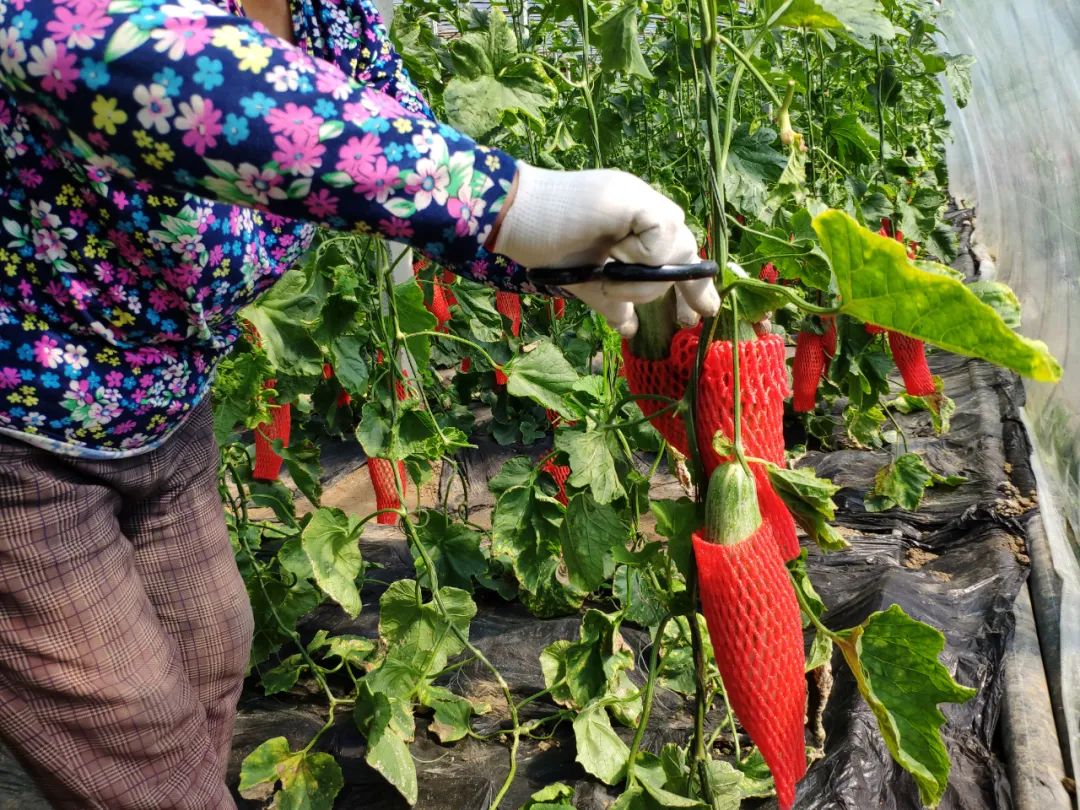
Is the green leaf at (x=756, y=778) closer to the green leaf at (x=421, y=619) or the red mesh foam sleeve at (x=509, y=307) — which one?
the green leaf at (x=421, y=619)

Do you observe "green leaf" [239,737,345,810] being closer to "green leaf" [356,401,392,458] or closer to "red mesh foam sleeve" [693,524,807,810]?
"green leaf" [356,401,392,458]

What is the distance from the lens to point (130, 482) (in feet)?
3.51

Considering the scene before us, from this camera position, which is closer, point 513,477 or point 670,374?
point 670,374

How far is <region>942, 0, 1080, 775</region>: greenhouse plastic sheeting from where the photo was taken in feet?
6.80

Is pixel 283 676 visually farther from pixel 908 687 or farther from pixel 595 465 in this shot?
pixel 908 687

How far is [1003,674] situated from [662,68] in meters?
1.61

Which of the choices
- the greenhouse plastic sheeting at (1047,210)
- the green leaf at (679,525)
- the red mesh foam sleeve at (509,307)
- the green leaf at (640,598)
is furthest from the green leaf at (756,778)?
the red mesh foam sleeve at (509,307)

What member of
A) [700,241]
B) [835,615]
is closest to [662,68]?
[700,241]

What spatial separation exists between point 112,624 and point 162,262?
38cm

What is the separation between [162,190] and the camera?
0.88 metres

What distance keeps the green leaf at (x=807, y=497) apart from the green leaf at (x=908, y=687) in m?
0.11

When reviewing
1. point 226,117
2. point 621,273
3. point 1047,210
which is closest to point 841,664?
point 621,273

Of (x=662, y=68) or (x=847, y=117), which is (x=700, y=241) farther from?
(x=847, y=117)

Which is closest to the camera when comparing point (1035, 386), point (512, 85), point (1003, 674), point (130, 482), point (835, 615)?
point (130, 482)
